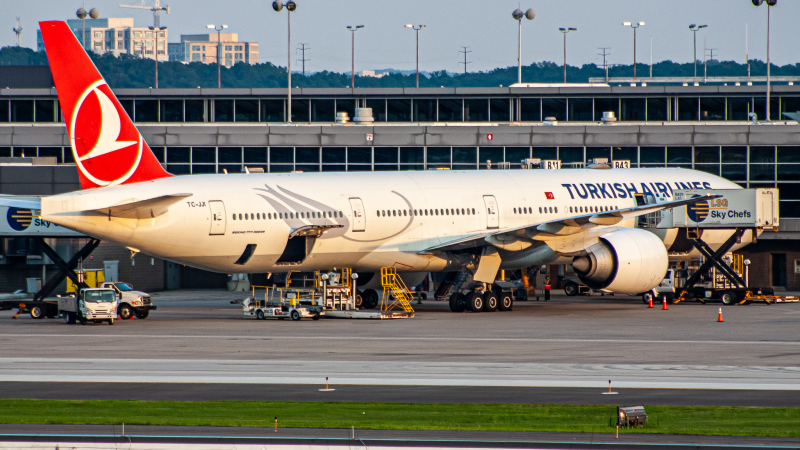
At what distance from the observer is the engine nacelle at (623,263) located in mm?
37781

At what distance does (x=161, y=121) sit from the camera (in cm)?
7550

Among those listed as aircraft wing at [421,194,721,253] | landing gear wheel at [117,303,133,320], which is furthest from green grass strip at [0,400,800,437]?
aircraft wing at [421,194,721,253]

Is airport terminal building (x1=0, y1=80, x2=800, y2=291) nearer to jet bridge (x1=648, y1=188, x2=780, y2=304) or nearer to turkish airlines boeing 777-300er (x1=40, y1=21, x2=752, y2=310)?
jet bridge (x1=648, y1=188, x2=780, y2=304)

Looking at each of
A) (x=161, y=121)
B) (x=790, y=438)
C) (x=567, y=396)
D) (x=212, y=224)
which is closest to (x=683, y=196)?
(x=212, y=224)

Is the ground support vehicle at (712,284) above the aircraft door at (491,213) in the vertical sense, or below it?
below

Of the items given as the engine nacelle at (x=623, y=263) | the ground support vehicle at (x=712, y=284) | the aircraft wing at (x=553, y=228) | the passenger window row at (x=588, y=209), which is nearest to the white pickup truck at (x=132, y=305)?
the aircraft wing at (x=553, y=228)

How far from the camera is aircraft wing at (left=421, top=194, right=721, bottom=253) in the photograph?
123 feet

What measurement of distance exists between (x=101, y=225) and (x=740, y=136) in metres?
35.4

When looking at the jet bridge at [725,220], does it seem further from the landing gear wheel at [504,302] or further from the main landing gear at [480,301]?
the main landing gear at [480,301]

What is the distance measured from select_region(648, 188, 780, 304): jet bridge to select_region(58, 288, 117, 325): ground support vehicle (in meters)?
21.5

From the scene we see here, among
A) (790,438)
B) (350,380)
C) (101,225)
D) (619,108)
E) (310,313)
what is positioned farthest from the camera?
(619,108)

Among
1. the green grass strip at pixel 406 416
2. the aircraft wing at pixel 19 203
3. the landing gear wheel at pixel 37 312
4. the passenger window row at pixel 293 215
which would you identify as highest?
the aircraft wing at pixel 19 203

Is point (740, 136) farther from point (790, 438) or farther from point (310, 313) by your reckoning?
point (790, 438)

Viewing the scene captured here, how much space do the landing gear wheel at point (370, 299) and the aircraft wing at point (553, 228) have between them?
3439mm
